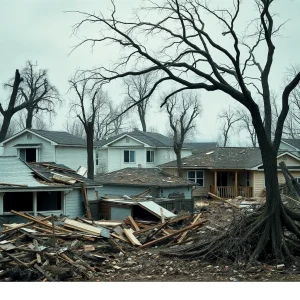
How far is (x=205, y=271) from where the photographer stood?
10.5 metres

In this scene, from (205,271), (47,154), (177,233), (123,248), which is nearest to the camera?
(205,271)

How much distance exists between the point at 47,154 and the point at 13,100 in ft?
64.1

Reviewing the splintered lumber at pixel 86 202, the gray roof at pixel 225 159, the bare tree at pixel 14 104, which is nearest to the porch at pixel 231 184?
the gray roof at pixel 225 159

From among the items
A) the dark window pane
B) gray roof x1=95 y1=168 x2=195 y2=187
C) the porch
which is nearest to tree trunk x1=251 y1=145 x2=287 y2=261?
gray roof x1=95 y1=168 x2=195 y2=187

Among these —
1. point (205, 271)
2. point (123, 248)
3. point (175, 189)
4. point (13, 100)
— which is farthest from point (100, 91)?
point (175, 189)

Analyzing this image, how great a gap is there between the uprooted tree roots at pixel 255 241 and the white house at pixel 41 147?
19.5 metres

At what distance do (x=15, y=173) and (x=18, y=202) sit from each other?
1.19 meters

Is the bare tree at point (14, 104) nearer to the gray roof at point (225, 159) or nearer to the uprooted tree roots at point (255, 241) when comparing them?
the uprooted tree roots at point (255, 241)

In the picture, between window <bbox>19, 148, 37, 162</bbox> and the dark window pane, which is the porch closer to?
the dark window pane

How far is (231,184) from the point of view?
35.5 metres

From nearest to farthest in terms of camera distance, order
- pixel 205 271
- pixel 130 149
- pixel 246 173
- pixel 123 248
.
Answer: pixel 205 271 < pixel 123 248 < pixel 246 173 < pixel 130 149

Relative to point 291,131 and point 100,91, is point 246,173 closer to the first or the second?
point 291,131

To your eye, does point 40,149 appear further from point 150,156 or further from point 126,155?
point 150,156

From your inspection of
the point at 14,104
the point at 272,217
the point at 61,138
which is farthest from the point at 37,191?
the point at 61,138
